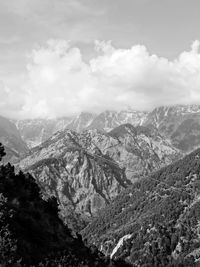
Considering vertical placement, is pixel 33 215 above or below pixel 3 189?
below

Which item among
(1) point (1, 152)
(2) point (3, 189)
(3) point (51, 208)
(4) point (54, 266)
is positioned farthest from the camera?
(3) point (51, 208)

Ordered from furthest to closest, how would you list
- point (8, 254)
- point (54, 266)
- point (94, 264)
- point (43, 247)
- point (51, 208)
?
1. point (51, 208)
2. point (94, 264)
3. point (43, 247)
4. point (54, 266)
5. point (8, 254)

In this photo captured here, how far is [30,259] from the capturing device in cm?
7112

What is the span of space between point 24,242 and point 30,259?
7104 millimetres

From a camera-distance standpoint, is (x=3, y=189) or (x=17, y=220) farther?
(x=3, y=189)

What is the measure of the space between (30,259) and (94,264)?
38.5 metres

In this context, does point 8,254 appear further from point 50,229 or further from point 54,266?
point 50,229

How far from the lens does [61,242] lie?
9988 centimetres

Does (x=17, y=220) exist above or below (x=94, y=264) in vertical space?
above

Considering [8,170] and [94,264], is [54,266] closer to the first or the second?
[94,264]

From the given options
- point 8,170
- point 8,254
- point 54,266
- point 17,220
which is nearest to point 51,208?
point 8,170

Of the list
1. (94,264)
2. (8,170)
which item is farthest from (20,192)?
(94,264)

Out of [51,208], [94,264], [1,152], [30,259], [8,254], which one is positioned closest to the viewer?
[8,254]

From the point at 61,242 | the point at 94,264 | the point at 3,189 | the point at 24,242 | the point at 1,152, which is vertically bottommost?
the point at 94,264
